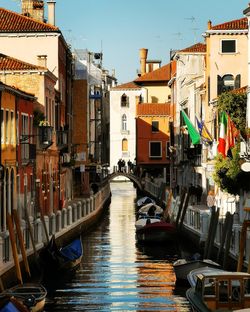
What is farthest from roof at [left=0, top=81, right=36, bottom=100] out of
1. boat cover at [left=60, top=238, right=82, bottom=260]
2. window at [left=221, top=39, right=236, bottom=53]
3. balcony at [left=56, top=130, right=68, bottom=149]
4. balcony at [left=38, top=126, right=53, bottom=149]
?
window at [left=221, top=39, right=236, bottom=53]

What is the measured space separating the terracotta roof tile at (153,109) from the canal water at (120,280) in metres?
35.7

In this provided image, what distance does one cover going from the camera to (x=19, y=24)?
4153 cm

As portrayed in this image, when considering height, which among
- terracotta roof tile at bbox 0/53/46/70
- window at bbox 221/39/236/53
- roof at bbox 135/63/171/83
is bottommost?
terracotta roof tile at bbox 0/53/46/70

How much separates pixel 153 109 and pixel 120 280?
166 ft

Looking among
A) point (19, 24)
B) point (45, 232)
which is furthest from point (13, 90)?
point (19, 24)

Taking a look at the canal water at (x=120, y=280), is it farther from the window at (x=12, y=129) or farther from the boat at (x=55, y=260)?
the window at (x=12, y=129)

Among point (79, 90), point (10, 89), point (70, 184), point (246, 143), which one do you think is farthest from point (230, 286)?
point (79, 90)

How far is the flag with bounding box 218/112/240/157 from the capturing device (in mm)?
27844

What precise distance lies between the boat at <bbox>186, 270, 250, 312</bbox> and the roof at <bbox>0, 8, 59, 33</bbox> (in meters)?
26.1

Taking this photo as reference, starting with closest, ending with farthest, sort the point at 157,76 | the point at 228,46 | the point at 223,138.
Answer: the point at 223,138, the point at 228,46, the point at 157,76

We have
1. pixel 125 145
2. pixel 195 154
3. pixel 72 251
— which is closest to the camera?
pixel 72 251

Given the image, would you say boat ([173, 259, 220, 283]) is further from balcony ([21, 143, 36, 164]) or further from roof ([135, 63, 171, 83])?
roof ([135, 63, 171, 83])

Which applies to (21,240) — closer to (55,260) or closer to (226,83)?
(55,260)

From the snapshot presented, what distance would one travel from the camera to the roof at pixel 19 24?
41.2 metres
